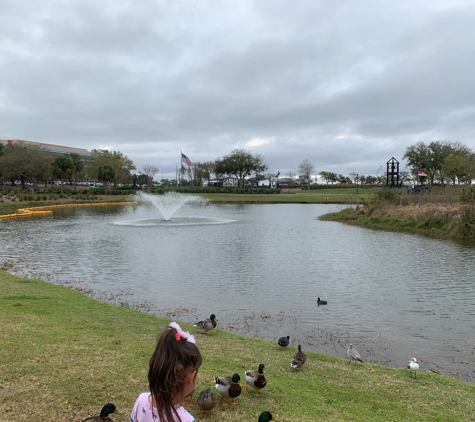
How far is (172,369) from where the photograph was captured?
247 centimetres

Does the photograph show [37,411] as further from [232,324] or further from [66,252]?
[66,252]

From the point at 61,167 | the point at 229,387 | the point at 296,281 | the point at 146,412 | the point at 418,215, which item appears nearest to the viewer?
the point at 146,412

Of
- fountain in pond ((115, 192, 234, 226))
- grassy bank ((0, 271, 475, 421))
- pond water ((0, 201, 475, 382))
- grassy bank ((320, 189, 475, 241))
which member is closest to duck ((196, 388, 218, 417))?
grassy bank ((0, 271, 475, 421))

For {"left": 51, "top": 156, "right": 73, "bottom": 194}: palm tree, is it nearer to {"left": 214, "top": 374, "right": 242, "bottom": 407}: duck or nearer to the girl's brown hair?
{"left": 214, "top": 374, "right": 242, "bottom": 407}: duck

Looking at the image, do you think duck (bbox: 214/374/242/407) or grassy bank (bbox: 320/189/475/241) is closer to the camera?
duck (bbox: 214/374/242/407)

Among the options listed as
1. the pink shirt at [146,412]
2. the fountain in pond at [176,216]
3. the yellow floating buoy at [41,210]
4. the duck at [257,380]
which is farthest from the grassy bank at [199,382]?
the yellow floating buoy at [41,210]

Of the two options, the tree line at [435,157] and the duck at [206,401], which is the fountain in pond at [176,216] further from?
the tree line at [435,157]

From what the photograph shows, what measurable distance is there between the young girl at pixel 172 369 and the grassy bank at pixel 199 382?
2269 mm

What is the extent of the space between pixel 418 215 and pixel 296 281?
20737 mm

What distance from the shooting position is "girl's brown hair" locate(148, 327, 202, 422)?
247cm

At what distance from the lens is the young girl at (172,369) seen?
247 cm

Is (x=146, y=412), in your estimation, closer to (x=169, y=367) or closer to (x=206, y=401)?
(x=169, y=367)

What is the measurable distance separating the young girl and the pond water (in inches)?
242


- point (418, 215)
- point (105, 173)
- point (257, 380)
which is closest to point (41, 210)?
point (105, 173)
